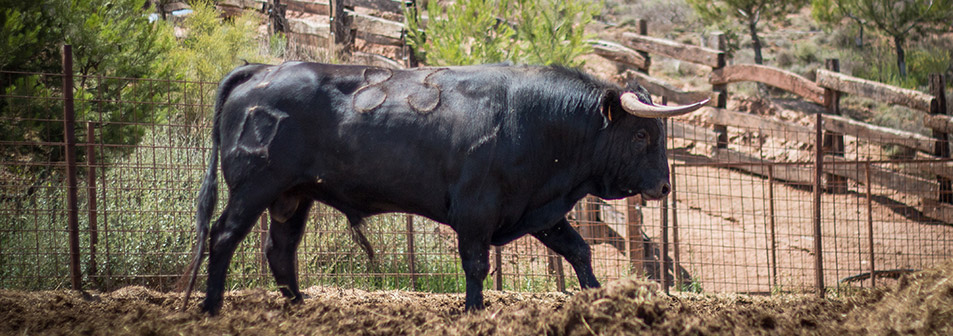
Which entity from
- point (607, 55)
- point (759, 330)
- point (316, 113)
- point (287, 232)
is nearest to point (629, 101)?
point (759, 330)

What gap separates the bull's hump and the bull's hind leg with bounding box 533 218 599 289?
1.20 meters

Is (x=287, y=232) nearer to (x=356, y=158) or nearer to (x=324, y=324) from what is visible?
(x=356, y=158)

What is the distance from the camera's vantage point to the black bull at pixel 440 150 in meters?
4.86

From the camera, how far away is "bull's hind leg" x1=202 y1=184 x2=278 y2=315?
4.99 m

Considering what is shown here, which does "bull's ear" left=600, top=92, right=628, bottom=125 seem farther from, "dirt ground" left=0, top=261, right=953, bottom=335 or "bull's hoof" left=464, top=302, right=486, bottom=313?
"bull's hoof" left=464, top=302, right=486, bottom=313

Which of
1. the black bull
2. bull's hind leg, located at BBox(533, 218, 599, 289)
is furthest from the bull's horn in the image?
bull's hind leg, located at BBox(533, 218, 599, 289)

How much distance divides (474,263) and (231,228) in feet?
5.24

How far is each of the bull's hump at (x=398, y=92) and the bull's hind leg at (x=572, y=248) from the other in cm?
120


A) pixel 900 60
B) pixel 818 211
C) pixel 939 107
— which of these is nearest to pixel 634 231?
pixel 818 211

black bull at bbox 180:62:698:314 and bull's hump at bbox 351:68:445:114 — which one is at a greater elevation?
bull's hump at bbox 351:68:445:114

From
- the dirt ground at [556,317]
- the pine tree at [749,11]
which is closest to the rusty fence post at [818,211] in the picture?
the dirt ground at [556,317]

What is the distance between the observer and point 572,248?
209 inches

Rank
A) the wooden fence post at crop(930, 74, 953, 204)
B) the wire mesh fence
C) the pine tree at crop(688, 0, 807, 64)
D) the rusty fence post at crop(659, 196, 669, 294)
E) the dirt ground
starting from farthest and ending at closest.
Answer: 1. the pine tree at crop(688, 0, 807, 64)
2. the wooden fence post at crop(930, 74, 953, 204)
3. the rusty fence post at crop(659, 196, 669, 294)
4. the wire mesh fence
5. the dirt ground

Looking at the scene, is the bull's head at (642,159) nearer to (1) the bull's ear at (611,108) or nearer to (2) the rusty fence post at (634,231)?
(1) the bull's ear at (611,108)
